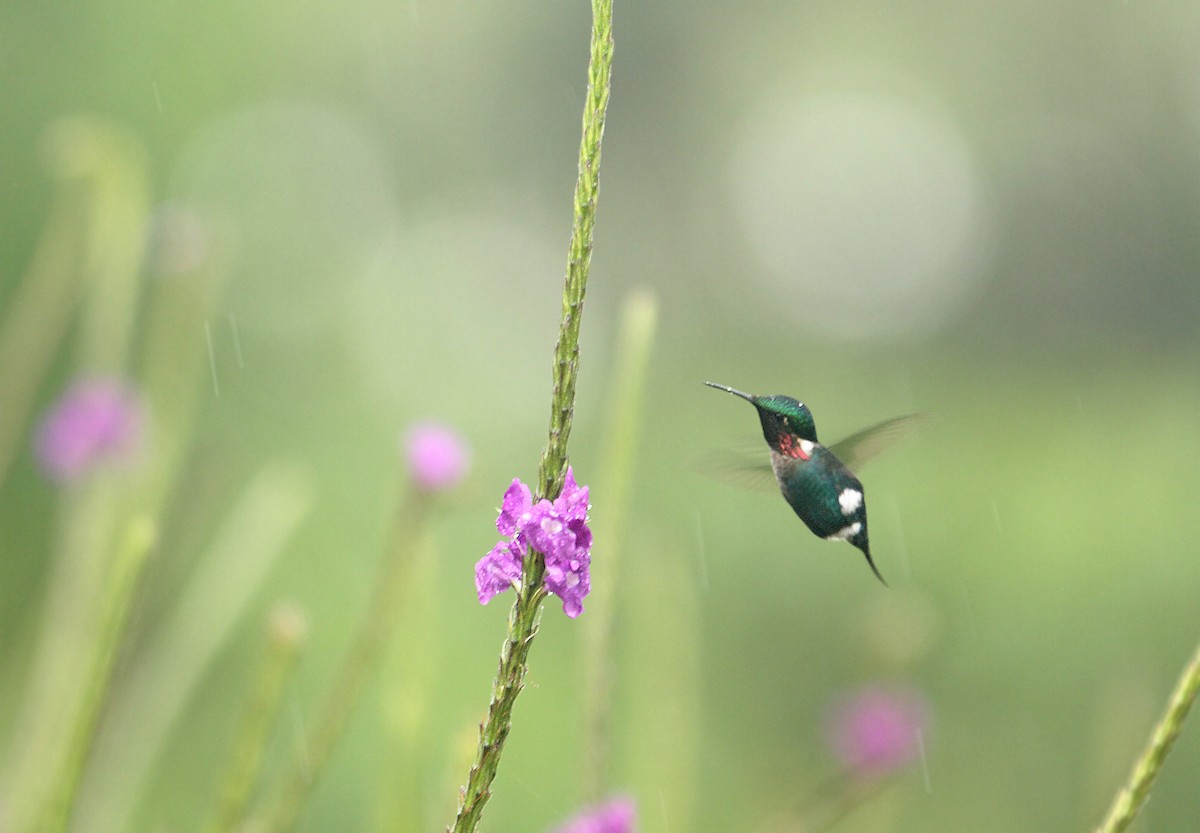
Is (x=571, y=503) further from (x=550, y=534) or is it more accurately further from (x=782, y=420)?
(x=782, y=420)

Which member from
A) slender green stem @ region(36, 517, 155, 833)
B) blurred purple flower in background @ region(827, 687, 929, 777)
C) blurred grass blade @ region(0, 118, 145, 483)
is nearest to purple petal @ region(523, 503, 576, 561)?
Answer: slender green stem @ region(36, 517, 155, 833)

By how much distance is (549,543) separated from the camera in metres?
0.96

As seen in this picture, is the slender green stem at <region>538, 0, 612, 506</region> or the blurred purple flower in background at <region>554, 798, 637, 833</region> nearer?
the slender green stem at <region>538, 0, 612, 506</region>

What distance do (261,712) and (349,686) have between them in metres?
0.23

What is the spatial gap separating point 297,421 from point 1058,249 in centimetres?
1319

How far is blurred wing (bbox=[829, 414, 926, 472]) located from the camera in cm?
181

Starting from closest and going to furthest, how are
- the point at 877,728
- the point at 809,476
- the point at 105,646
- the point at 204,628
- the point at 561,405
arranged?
the point at 561,405 < the point at 105,646 < the point at 809,476 < the point at 204,628 < the point at 877,728

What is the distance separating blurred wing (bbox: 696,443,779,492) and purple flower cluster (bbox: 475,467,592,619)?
82 cm

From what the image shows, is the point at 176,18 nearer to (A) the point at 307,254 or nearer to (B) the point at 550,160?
(A) the point at 307,254

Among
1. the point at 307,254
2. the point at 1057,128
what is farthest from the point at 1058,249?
the point at 307,254

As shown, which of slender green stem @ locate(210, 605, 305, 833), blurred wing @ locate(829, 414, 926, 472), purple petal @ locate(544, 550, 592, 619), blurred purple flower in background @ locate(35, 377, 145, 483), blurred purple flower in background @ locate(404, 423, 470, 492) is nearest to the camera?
purple petal @ locate(544, 550, 592, 619)

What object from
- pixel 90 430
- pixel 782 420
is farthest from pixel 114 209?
pixel 782 420

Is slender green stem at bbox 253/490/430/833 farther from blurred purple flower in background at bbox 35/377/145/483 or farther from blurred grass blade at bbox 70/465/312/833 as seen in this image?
blurred purple flower in background at bbox 35/377/145/483

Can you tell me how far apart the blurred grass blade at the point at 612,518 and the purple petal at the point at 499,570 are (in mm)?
548
